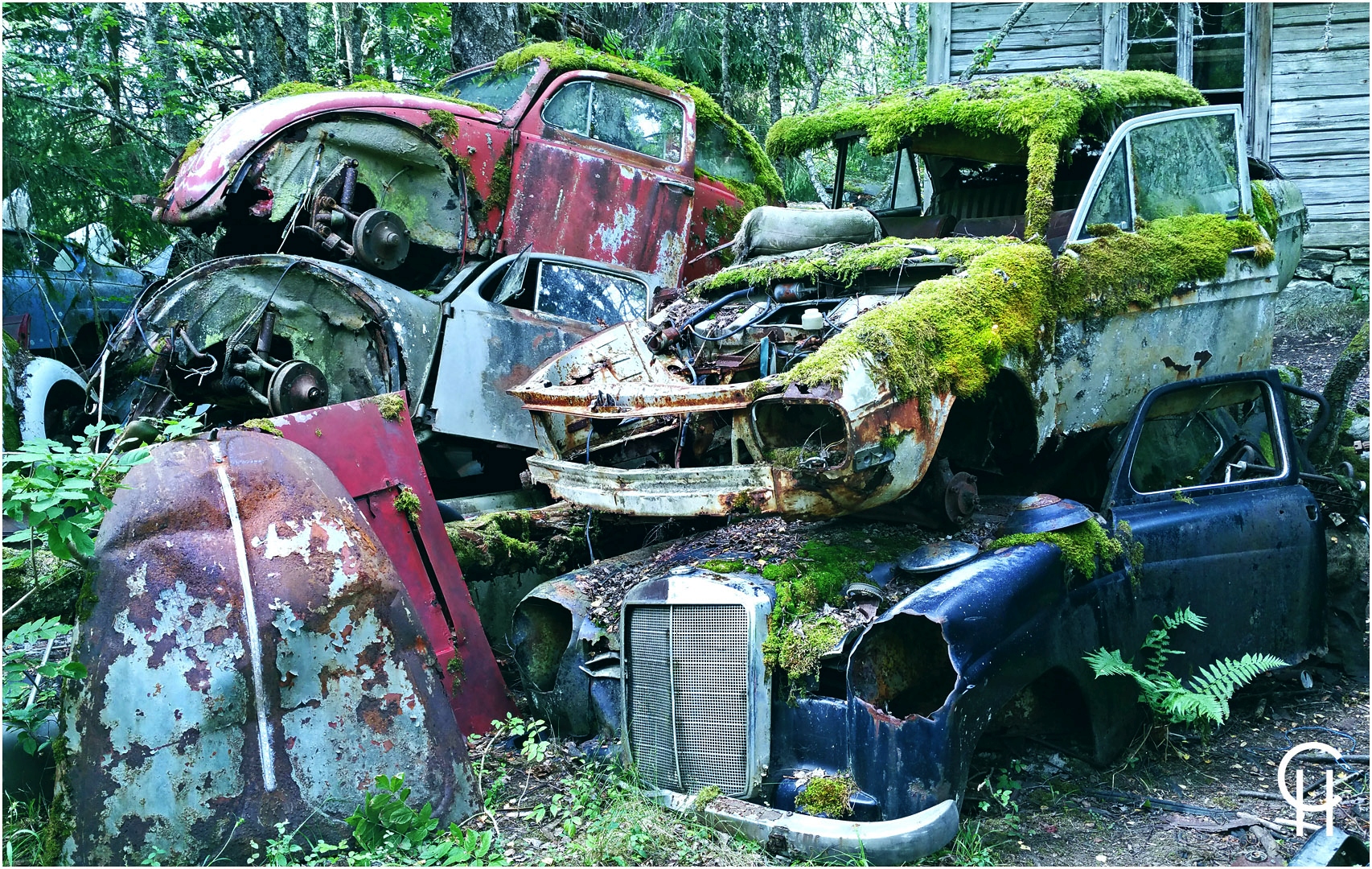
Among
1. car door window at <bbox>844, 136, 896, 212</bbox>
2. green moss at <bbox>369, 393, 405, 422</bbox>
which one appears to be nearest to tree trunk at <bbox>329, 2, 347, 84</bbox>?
car door window at <bbox>844, 136, 896, 212</bbox>

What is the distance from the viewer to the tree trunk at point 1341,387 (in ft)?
18.8

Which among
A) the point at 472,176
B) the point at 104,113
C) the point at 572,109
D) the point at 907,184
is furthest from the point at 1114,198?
the point at 104,113

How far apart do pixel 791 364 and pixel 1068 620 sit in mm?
1585

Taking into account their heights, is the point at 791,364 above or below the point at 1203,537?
above

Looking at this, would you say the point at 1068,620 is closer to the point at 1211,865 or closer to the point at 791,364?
the point at 1211,865

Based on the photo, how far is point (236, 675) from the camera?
133 inches

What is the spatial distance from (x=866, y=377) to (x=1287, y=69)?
8.08 metres

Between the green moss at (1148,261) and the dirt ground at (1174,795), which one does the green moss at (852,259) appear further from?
the dirt ground at (1174,795)

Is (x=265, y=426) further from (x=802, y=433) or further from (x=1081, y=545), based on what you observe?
(x=1081, y=545)

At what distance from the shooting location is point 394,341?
233 inches

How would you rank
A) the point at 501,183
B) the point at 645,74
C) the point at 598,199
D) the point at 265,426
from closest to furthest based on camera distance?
the point at 265,426, the point at 501,183, the point at 598,199, the point at 645,74

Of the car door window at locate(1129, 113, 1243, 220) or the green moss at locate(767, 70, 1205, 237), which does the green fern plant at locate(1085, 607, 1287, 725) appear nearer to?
the green moss at locate(767, 70, 1205, 237)

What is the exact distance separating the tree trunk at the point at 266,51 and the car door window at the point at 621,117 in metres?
3.58

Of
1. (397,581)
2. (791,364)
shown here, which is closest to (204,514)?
(397,581)
